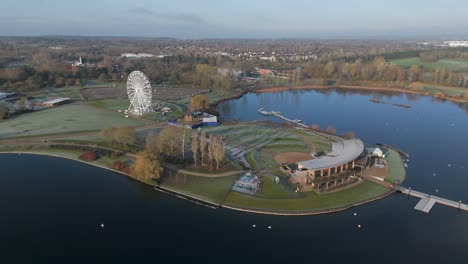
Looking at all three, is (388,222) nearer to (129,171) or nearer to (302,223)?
(302,223)

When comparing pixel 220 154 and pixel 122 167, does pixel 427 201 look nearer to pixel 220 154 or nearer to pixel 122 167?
pixel 220 154

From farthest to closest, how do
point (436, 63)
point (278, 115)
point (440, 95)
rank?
point (436, 63) → point (440, 95) → point (278, 115)

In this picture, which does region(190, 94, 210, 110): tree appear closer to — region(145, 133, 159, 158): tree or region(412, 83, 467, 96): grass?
region(145, 133, 159, 158): tree

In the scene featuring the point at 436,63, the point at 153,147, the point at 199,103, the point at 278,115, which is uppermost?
the point at 436,63

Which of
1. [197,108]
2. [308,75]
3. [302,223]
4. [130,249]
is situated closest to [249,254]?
[302,223]

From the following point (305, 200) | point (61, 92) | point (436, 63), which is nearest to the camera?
point (305, 200)

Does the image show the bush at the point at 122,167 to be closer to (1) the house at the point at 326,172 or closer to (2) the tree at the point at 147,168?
(2) the tree at the point at 147,168

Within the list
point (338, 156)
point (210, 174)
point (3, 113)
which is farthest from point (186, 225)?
point (3, 113)
